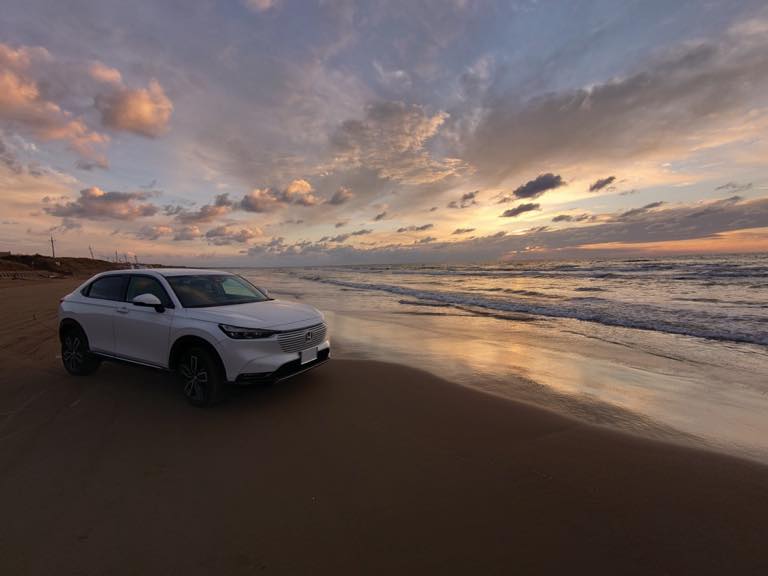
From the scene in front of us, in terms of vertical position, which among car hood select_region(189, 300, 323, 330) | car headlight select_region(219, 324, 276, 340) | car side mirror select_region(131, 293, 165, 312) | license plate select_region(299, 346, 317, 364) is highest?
car side mirror select_region(131, 293, 165, 312)

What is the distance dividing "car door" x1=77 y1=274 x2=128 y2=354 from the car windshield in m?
0.99

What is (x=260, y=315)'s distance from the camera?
16.2ft

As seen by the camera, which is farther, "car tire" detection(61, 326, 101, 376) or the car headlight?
"car tire" detection(61, 326, 101, 376)

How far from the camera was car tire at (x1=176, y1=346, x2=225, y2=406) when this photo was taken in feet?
15.1

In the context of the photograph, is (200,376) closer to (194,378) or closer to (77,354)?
(194,378)

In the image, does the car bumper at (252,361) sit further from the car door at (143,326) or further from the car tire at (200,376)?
the car door at (143,326)

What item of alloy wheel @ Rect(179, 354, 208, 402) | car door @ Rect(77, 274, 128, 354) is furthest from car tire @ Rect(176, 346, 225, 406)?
car door @ Rect(77, 274, 128, 354)

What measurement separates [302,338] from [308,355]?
0.27m

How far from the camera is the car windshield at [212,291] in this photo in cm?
524

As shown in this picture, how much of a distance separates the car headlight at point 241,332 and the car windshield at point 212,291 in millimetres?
834

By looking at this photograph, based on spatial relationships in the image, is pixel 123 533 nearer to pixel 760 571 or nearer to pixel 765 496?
pixel 760 571

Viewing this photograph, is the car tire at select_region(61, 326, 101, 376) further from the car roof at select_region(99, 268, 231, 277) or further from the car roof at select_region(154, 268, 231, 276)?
the car roof at select_region(154, 268, 231, 276)

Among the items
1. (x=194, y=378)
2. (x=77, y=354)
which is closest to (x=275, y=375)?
(x=194, y=378)

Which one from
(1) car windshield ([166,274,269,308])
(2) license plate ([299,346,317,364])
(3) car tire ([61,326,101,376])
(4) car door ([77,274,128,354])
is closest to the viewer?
(2) license plate ([299,346,317,364])
